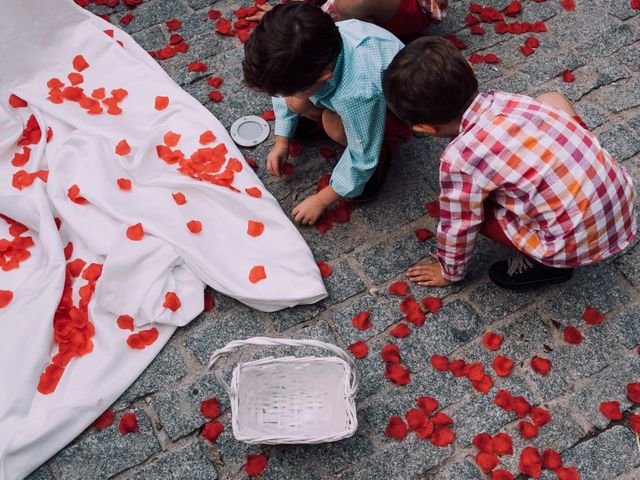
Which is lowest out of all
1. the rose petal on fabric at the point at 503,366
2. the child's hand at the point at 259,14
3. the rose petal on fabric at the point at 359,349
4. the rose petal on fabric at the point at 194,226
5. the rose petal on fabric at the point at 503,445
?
the rose petal on fabric at the point at 503,445

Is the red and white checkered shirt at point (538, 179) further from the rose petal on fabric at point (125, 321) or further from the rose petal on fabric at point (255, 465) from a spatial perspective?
the rose petal on fabric at point (125, 321)

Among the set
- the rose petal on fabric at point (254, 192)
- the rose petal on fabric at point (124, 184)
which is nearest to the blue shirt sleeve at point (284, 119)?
the rose petal on fabric at point (254, 192)

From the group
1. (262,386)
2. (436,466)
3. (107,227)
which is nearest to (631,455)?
(436,466)

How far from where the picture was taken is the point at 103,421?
7.60 feet

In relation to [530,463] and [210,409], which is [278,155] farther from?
[530,463]

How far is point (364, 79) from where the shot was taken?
7.85 feet

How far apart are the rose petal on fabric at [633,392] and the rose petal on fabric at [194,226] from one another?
5.68 feet

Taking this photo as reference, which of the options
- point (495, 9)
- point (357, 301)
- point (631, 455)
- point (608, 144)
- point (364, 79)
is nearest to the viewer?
point (631, 455)

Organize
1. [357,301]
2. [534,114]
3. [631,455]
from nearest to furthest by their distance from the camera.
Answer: [534,114] < [631,455] < [357,301]

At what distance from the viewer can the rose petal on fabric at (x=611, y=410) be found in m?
2.22

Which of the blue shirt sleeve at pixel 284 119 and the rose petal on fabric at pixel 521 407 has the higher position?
the blue shirt sleeve at pixel 284 119

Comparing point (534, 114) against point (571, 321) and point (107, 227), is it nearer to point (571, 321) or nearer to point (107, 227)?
point (571, 321)

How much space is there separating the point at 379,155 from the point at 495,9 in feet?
4.45

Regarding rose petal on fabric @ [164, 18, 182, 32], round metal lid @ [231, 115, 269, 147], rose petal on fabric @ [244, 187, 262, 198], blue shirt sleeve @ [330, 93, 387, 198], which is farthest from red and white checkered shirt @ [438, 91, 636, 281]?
rose petal on fabric @ [164, 18, 182, 32]
